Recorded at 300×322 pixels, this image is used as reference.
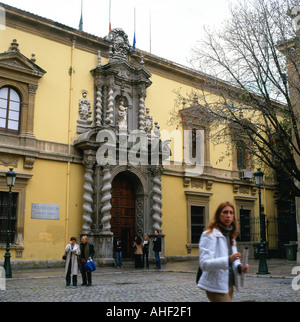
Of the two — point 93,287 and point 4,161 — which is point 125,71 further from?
point 93,287

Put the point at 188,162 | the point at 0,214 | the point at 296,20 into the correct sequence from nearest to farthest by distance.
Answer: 1. the point at 296,20
2. the point at 0,214
3. the point at 188,162

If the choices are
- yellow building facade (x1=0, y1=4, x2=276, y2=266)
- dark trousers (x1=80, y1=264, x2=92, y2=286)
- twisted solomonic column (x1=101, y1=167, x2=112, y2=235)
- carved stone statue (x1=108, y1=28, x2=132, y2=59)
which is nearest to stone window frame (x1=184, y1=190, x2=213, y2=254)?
yellow building facade (x1=0, y1=4, x2=276, y2=266)

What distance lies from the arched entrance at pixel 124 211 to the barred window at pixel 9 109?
559 cm

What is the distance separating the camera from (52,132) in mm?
19734

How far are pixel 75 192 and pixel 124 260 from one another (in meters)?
4.24

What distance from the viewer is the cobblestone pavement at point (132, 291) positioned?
9562 millimetres

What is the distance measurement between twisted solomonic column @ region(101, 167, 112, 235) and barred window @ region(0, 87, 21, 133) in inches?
174

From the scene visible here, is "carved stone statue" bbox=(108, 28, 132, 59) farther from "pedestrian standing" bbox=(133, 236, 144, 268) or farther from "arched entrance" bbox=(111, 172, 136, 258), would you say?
"pedestrian standing" bbox=(133, 236, 144, 268)

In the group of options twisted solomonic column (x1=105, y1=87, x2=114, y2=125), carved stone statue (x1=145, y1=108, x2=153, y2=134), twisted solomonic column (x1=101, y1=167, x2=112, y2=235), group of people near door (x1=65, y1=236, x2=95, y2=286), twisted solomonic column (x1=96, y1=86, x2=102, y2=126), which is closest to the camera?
group of people near door (x1=65, y1=236, x2=95, y2=286)

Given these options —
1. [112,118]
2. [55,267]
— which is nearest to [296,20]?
[112,118]

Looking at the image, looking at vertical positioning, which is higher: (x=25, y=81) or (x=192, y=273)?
(x=25, y=81)

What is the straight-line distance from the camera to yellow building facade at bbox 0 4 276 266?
18500mm

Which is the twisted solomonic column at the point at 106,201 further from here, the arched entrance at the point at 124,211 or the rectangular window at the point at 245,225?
the rectangular window at the point at 245,225

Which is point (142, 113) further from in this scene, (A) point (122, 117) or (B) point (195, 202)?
(B) point (195, 202)
